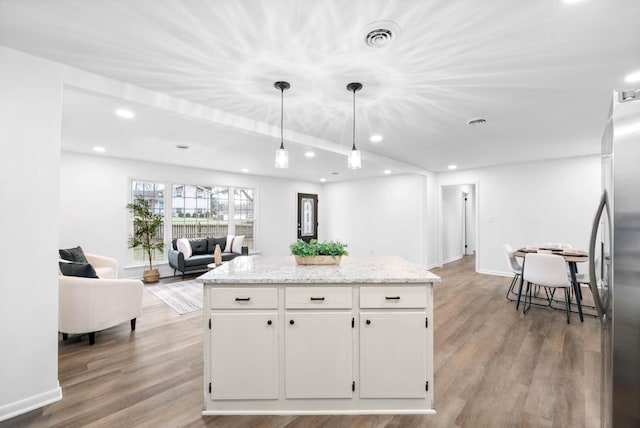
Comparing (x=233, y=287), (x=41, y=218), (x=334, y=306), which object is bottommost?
(x=334, y=306)

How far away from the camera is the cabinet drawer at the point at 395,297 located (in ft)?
6.18

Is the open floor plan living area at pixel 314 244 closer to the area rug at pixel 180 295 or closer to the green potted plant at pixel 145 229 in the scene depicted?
the area rug at pixel 180 295

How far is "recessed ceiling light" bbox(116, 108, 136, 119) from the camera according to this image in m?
2.92

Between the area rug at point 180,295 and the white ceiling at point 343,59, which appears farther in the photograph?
the area rug at point 180,295

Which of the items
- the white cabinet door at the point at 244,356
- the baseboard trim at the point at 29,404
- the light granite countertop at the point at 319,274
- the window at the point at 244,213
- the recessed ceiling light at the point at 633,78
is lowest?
the baseboard trim at the point at 29,404

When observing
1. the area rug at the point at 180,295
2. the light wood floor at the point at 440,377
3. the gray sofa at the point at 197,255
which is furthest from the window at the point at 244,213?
the light wood floor at the point at 440,377

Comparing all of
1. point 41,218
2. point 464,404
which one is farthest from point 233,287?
point 464,404

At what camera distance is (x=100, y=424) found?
1799 millimetres

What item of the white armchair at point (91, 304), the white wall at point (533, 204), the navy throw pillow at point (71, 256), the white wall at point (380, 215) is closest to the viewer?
the white armchair at point (91, 304)

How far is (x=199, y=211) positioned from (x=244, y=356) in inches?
217

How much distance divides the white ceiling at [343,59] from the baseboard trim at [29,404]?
88.2 inches

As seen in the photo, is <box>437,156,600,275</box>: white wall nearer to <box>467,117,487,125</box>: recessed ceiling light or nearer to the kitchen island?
<box>467,117,487,125</box>: recessed ceiling light

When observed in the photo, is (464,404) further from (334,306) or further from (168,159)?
(168,159)

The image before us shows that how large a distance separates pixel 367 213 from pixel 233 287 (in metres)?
6.68
